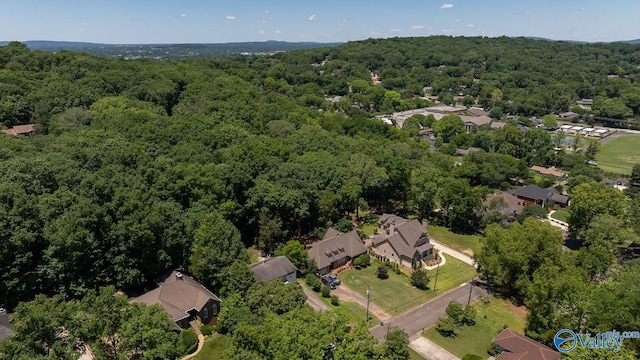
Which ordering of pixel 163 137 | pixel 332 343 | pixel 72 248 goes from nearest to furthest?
1. pixel 332 343
2. pixel 72 248
3. pixel 163 137

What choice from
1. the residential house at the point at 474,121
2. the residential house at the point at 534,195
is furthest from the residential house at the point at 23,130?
the residential house at the point at 474,121

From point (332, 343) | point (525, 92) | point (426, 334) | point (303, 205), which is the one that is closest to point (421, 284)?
point (426, 334)

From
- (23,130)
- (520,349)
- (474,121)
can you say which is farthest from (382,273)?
(474,121)

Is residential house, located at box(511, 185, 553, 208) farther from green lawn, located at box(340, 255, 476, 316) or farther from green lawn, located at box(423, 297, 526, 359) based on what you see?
green lawn, located at box(423, 297, 526, 359)

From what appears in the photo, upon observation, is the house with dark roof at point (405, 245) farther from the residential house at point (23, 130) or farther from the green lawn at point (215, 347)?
the residential house at point (23, 130)

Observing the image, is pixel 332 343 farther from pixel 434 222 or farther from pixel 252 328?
pixel 434 222
